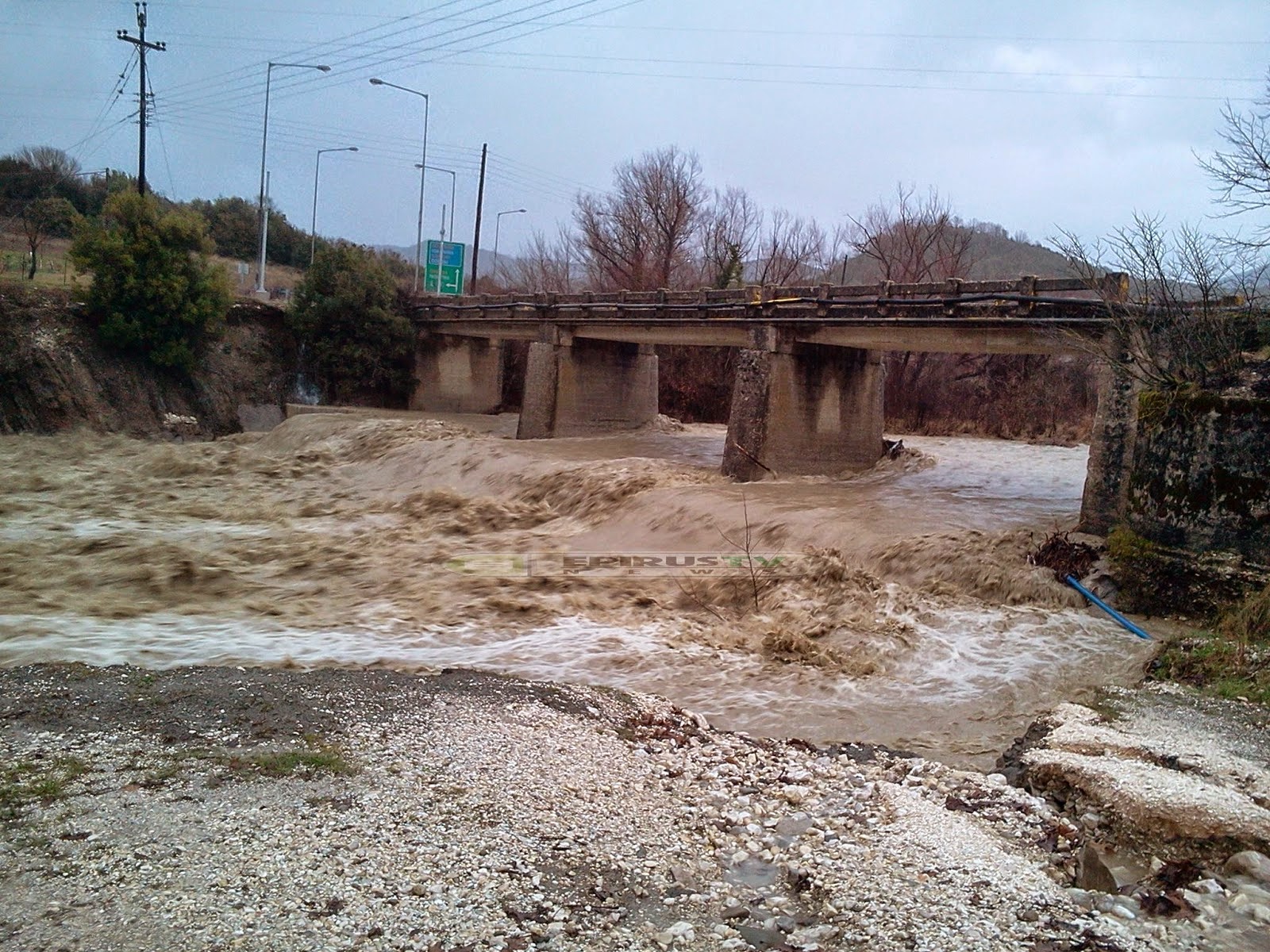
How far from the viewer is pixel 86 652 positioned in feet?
31.2

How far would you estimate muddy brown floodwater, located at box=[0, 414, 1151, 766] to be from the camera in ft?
31.8

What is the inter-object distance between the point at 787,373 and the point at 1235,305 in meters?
10.0

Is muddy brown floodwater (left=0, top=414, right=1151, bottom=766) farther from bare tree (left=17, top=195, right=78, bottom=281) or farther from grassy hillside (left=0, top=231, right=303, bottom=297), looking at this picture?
bare tree (left=17, top=195, right=78, bottom=281)

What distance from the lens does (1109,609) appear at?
11867mm

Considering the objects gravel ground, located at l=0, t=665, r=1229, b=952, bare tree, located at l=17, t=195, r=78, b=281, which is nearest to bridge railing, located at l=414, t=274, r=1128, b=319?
gravel ground, located at l=0, t=665, r=1229, b=952

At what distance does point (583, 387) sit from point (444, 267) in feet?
37.6

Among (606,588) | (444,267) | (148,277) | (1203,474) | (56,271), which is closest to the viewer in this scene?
(1203,474)

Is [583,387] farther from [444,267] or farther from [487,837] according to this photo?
[487,837]

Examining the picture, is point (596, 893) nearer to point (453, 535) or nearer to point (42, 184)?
point (453, 535)

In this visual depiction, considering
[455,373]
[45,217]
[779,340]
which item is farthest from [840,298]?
[45,217]

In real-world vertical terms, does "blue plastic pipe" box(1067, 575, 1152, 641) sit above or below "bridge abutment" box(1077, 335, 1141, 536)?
below

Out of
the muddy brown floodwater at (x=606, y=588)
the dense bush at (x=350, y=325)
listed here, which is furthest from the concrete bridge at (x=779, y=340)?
the dense bush at (x=350, y=325)

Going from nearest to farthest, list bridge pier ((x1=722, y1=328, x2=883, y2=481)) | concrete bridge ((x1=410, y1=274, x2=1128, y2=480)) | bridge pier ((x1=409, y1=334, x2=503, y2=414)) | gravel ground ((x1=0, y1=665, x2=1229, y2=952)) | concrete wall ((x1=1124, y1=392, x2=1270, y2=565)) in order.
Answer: gravel ground ((x1=0, y1=665, x2=1229, y2=952)), concrete wall ((x1=1124, y1=392, x2=1270, y2=565)), concrete bridge ((x1=410, y1=274, x2=1128, y2=480)), bridge pier ((x1=722, y1=328, x2=883, y2=481)), bridge pier ((x1=409, y1=334, x2=503, y2=414))

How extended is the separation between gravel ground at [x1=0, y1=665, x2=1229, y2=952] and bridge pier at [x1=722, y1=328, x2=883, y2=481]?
14733mm
